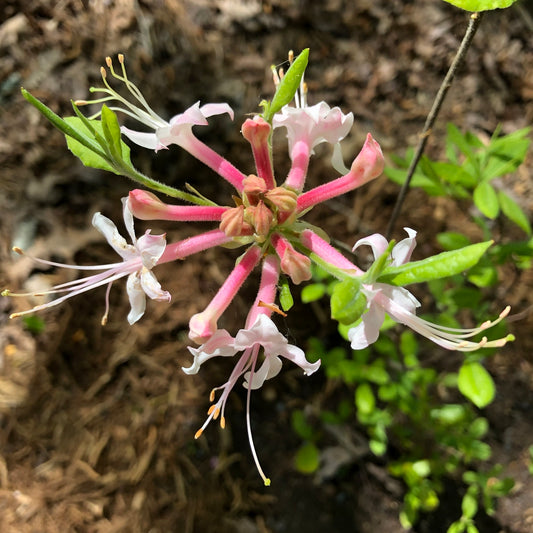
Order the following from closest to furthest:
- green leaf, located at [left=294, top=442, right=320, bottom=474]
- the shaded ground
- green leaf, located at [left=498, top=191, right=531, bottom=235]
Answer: green leaf, located at [left=498, top=191, right=531, bottom=235]
green leaf, located at [left=294, top=442, right=320, bottom=474]
the shaded ground

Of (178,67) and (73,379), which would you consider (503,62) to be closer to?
(178,67)

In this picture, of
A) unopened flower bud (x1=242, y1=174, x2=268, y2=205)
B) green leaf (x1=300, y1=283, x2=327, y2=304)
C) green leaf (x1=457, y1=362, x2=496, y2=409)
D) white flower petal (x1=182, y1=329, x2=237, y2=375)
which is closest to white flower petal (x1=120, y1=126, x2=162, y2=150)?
unopened flower bud (x1=242, y1=174, x2=268, y2=205)

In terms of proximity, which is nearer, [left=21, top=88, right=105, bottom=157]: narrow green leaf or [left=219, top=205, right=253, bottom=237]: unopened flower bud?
[left=21, top=88, right=105, bottom=157]: narrow green leaf

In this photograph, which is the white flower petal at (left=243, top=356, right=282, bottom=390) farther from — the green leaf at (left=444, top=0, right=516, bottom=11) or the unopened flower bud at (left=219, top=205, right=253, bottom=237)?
the green leaf at (left=444, top=0, right=516, bottom=11)

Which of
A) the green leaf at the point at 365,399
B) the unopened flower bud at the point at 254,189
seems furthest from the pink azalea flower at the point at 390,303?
the green leaf at the point at 365,399

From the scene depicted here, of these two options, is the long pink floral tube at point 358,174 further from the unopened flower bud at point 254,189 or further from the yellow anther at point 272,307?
the yellow anther at point 272,307

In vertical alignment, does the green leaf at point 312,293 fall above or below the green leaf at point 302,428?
above
